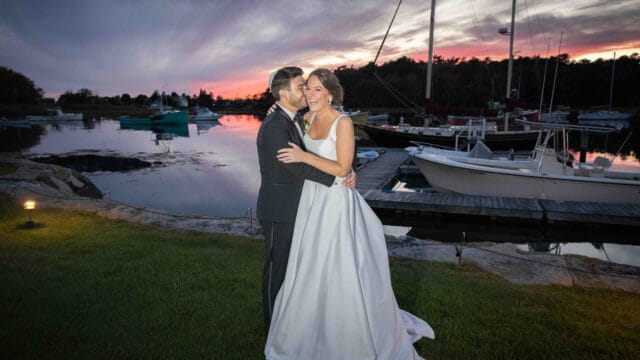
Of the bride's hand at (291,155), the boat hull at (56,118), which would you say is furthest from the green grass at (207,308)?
the boat hull at (56,118)

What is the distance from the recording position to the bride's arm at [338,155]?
3.02 meters

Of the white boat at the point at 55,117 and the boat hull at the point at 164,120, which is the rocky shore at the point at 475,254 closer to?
the boat hull at the point at 164,120

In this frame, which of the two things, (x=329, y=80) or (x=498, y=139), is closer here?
(x=329, y=80)

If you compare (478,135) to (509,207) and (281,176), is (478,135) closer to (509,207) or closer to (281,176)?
(509,207)

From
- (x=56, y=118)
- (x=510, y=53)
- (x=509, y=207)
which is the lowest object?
(x=509, y=207)

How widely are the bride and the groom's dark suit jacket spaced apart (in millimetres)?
76

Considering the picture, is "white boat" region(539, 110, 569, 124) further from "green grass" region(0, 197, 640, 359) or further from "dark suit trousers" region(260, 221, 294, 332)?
"dark suit trousers" region(260, 221, 294, 332)

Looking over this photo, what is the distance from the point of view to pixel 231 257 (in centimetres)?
672

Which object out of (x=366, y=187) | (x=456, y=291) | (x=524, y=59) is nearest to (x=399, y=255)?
(x=456, y=291)

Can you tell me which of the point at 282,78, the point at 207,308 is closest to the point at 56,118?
the point at 207,308

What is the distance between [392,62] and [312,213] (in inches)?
5707

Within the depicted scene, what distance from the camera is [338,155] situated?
10.2 ft

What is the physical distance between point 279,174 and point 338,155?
542mm

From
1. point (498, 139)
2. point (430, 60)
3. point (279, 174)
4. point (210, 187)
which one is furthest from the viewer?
point (498, 139)
